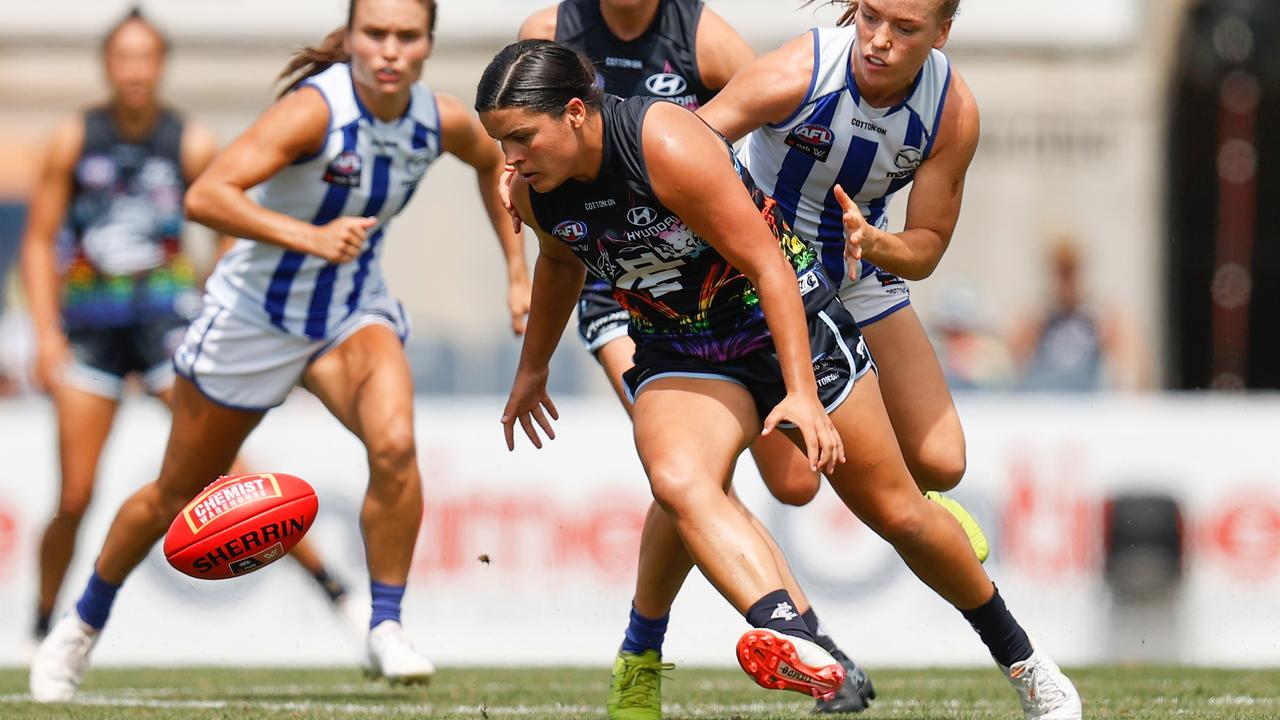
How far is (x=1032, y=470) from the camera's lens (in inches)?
341

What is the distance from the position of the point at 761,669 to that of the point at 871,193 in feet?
5.55

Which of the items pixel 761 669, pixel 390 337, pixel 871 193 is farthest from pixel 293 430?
pixel 761 669

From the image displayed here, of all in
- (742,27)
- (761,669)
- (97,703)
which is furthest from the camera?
(742,27)

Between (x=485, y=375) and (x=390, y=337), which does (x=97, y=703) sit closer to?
(x=390, y=337)

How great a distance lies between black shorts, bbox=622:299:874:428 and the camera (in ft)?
14.9

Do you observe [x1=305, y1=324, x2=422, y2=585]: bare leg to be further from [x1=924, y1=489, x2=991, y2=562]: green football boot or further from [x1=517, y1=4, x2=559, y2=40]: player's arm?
[x1=924, y1=489, x2=991, y2=562]: green football boot

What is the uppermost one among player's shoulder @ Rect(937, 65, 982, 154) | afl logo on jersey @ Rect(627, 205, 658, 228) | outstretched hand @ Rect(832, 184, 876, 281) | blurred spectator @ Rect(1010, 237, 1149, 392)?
player's shoulder @ Rect(937, 65, 982, 154)

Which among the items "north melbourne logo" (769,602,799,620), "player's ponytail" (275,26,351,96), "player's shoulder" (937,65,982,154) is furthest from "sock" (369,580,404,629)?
"player's shoulder" (937,65,982,154)

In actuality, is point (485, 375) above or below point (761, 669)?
below

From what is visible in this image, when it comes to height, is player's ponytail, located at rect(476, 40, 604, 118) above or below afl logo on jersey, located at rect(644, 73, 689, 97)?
above

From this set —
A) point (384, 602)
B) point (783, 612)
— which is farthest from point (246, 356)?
point (783, 612)

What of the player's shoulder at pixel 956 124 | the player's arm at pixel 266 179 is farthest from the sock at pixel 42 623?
the player's shoulder at pixel 956 124

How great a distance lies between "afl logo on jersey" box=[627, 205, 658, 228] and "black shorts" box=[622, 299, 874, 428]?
37 cm

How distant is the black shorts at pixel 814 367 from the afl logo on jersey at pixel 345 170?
178cm
